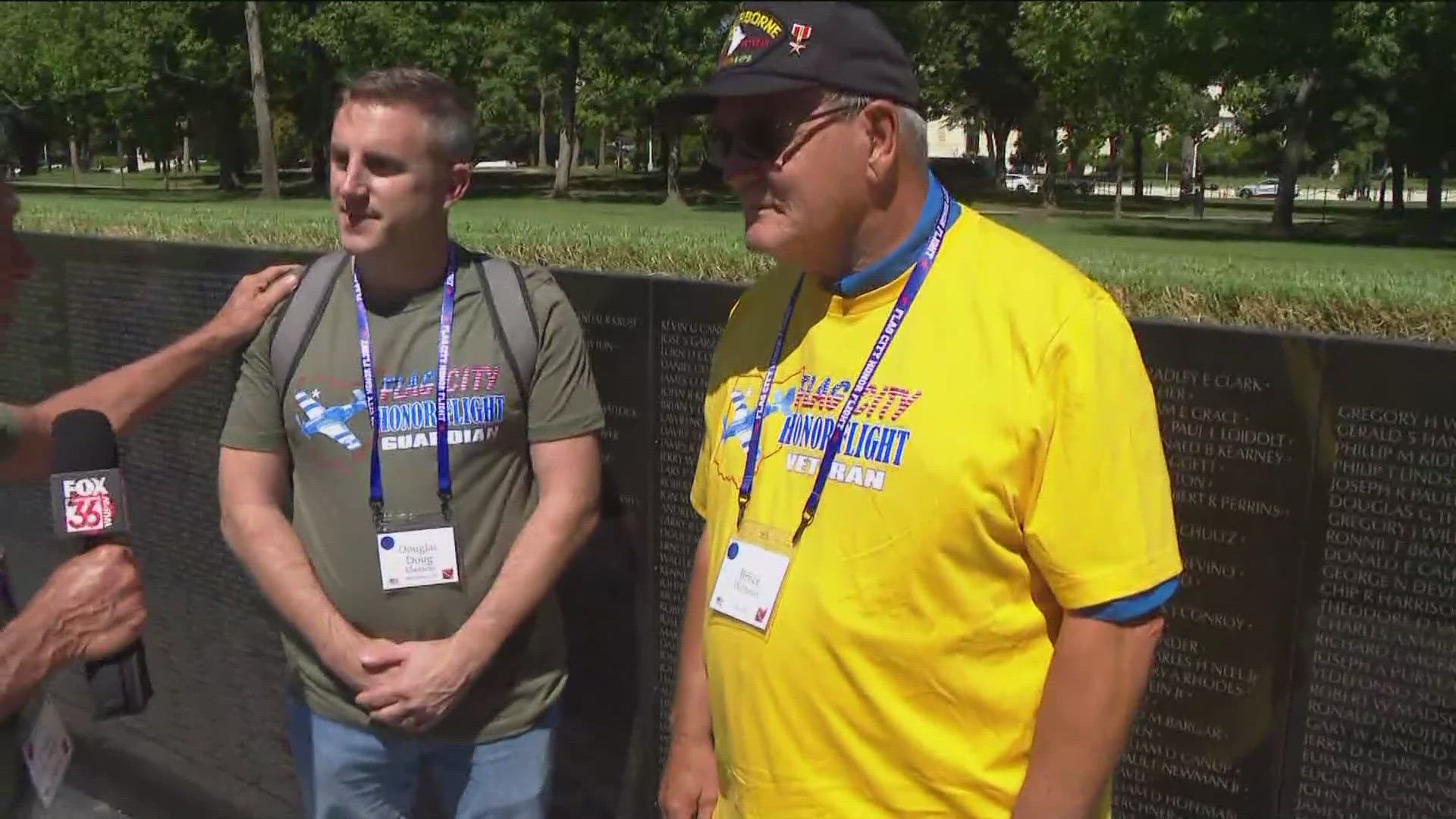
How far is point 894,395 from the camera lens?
207 cm

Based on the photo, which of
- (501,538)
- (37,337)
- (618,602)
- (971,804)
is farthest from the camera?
(37,337)

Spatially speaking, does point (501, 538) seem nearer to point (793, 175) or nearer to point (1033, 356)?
point (793, 175)

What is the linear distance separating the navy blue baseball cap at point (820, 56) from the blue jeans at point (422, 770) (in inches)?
62.4

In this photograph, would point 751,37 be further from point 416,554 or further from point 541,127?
point 541,127

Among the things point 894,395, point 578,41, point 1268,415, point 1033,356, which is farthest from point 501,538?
point 578,41

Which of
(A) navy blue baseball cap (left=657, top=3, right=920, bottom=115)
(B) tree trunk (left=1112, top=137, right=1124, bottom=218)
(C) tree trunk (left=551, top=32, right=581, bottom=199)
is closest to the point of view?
(A) navy blue baseball cap (left=657, top=3, right=920, bottom=115)

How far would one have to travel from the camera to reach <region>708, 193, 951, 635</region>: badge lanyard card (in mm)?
2133

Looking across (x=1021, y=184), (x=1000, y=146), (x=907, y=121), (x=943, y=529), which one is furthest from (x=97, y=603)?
(x=1000, y=146)

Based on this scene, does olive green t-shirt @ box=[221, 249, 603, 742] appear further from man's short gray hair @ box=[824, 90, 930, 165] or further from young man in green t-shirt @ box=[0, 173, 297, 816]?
man's short gray hair @ box=[824, 90, 930, 165]

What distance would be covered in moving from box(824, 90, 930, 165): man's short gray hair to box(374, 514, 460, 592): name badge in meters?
1.30

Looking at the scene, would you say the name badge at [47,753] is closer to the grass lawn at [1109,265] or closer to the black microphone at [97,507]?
the black microphone at [97,507]

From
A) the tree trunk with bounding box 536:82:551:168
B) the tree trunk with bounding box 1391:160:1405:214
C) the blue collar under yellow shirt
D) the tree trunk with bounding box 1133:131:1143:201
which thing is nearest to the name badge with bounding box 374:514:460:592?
the blue collar under yellow shirt

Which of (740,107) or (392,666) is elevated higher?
(740,107)

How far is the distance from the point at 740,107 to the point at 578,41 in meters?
49.1
